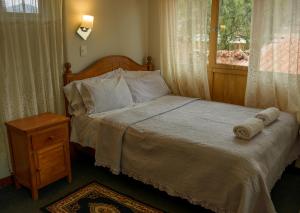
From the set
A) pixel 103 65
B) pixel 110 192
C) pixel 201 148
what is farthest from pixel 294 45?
pixel 110 192

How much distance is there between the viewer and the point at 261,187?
1.85 metres

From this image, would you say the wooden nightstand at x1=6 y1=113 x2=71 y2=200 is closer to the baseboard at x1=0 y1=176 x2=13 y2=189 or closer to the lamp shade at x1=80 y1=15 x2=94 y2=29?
the baseboard at x1=0 y1=176 x2=13 y2=189

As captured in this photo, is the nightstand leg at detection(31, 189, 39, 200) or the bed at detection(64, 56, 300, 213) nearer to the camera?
the bed at detection(64, 56, 300, 213)

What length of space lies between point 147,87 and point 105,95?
728 millimetres

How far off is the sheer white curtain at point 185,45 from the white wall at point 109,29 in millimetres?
317

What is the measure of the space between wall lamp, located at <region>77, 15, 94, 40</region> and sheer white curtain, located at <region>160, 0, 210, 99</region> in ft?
3.44

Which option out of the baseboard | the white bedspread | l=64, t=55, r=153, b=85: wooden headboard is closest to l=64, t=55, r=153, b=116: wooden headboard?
l=64, t=55, r=153, b=85: wooden headboard

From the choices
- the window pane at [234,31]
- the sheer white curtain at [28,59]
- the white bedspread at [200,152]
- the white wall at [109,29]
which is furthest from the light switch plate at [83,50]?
the window pane at [234,31]

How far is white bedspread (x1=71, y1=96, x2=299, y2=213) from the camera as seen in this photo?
187cm

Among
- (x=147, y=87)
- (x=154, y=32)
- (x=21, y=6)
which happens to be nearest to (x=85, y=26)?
(x=21, y=6)

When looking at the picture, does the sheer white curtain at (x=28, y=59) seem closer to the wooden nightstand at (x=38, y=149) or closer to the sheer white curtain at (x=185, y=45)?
the wooden nightstand at (x=38, y=149)

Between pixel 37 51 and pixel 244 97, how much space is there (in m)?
2.29

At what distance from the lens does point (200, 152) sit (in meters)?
2.05

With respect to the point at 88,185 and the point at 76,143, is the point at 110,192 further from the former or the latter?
the point at 76,143
